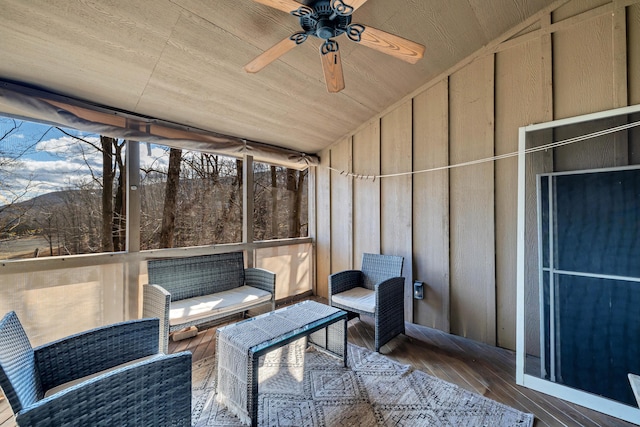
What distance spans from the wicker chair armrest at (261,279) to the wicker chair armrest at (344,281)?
2.16 ft

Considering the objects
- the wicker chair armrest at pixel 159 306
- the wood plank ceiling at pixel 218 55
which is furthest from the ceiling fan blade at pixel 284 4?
the wicker chair armrest at pixel 159 306

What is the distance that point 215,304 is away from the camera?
9.09 ft

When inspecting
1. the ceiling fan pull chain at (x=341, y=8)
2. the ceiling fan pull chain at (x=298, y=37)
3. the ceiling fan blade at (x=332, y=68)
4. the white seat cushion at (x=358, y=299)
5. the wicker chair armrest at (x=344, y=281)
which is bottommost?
the white seat cushion at (x=358, y=299)

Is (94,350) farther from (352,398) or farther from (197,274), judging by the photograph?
(352,398)

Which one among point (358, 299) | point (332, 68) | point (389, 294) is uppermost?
point (332, 68)

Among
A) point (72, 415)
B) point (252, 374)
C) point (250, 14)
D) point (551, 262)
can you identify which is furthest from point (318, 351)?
point (250, 14)

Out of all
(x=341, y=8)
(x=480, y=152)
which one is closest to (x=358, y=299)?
(x=480, y=152)

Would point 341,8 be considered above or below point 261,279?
above

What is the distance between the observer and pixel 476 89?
9.92 feet

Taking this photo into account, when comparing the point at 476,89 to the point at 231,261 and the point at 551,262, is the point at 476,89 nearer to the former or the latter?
the point at 551,262

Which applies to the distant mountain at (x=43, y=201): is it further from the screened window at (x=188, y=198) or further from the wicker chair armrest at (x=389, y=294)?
the wicker chair armrest at (x=389, y=294)

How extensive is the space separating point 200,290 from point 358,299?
5.59ft

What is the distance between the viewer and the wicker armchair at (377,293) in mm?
2764

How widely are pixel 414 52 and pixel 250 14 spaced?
1.19 m
